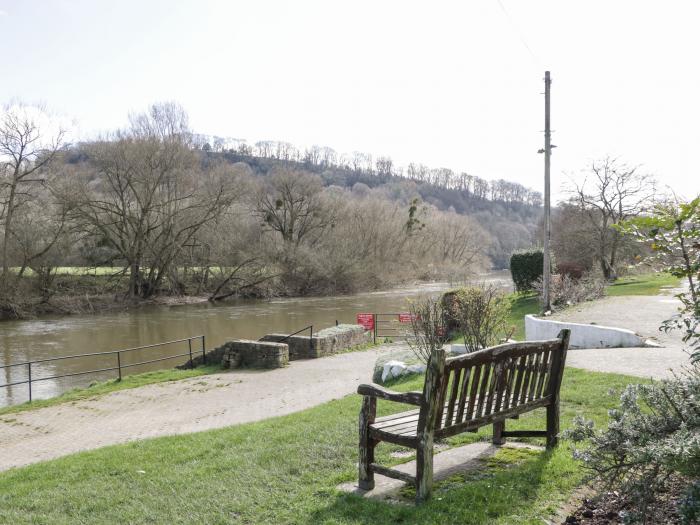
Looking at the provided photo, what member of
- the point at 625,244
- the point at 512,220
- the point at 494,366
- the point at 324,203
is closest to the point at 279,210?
the point at 324,203

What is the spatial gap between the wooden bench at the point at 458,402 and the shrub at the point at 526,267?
79.9ft

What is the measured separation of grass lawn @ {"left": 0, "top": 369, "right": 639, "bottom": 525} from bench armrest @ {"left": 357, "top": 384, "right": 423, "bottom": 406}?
69cm

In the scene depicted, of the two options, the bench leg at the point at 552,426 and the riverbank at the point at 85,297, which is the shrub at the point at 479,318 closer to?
the bench leg at the point at 552,426

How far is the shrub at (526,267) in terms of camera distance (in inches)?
1131

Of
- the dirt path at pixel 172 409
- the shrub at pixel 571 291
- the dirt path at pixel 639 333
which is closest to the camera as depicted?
the dirt path at pixel 172 409

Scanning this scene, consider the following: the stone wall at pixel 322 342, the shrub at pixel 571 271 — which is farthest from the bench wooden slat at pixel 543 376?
the shrub at pixel 571 271

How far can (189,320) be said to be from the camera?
32.7 m

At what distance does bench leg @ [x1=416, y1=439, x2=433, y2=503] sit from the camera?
13.2 ft

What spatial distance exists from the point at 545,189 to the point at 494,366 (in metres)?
15.4

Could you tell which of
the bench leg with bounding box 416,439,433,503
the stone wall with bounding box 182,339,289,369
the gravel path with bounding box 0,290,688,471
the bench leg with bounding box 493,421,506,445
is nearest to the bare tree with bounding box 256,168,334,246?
the stone wall with bounding box 182,339,289,369

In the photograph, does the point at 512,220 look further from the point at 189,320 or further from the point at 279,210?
the point at 189,320

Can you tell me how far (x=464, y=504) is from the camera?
12.9ft

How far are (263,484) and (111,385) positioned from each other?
1158 centimetres

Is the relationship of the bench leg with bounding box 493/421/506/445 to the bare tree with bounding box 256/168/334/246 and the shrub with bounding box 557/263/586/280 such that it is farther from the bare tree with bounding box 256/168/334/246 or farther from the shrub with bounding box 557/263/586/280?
the bare tree with bounding box 256/168/334/246
